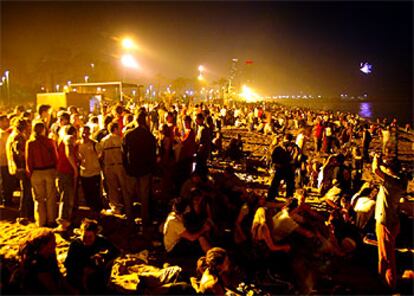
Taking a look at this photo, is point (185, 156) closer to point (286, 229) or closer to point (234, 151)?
point (286, 229)

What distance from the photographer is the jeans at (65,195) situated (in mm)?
5555

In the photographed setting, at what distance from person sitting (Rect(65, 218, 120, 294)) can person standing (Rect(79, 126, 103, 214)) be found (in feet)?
8.10

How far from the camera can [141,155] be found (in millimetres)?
5539

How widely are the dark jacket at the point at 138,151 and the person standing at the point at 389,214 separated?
367 centimetres

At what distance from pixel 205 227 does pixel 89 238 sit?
178 cm

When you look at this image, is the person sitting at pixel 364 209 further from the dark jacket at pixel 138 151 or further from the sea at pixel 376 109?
the sea at pixel 376 109

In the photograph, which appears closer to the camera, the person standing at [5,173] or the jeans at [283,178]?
the person standing at [5,173]

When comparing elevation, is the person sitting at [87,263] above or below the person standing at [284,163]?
below

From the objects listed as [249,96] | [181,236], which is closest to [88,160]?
[181,236]

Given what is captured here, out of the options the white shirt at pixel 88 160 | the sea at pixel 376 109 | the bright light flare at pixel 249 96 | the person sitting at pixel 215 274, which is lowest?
the person sitting at pixel 215 274

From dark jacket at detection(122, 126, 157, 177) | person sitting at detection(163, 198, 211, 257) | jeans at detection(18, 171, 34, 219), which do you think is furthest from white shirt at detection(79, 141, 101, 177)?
person sitting at detection(163, 198, 211, 257)

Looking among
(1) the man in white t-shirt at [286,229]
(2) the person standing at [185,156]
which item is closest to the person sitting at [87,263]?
(1) the man in white t-shirt at [286,229]

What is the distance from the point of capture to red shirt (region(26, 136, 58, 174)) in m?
5.07

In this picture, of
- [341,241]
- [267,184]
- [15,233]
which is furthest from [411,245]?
[15,233]
